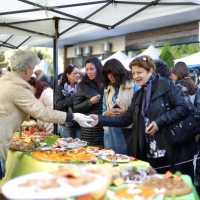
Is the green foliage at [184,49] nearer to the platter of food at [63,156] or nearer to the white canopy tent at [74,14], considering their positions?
the white canopy tent at [74,14]

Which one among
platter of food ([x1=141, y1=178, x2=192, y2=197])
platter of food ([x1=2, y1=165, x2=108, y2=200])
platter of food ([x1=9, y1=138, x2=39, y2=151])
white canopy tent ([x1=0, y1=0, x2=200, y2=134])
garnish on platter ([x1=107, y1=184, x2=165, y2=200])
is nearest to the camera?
platter of food ([x1=2, y1=165, x2=108, y2=200])

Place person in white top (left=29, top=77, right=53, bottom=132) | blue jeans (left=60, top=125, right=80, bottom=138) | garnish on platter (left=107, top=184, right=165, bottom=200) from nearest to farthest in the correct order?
garnish on platter (left=107, top=184, right=165, bottom=200) → blue jeans (left=60, top=125, right=80, bottom=138) → person in white top (left=29, top=77, right=53, bottom=132)

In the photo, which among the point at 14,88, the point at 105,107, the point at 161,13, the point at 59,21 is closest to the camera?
the point at 14,88

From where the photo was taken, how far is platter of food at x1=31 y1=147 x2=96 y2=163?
275 cm

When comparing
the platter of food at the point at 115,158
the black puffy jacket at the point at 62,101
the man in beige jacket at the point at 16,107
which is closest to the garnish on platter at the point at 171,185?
the platter of food at the point at 115,158

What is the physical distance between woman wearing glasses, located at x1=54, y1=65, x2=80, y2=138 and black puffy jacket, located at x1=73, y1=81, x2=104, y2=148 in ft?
1.13

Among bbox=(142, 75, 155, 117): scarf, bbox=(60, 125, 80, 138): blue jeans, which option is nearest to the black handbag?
bbox=(142, 75, 155, 117): scarf

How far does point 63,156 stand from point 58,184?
5.28ft

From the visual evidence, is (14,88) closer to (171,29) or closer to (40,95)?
(40,95)

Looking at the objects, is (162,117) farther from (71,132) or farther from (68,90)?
(68,90)

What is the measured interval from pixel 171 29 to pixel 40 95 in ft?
26.6

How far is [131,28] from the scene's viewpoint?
12.9m

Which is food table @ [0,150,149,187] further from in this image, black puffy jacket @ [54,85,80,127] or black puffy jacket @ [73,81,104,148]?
black puffy jacket @ [54,85,80,127]

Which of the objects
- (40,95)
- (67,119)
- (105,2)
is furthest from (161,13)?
(40,95)
